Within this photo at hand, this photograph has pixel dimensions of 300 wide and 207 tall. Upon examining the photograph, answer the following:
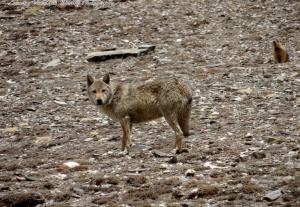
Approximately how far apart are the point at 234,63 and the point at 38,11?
56.7ft

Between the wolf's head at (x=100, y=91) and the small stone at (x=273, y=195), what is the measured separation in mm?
5772

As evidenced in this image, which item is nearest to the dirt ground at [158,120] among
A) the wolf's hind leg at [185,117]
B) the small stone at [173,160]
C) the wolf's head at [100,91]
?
the small stone at [173,160]

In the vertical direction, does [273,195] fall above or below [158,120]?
above

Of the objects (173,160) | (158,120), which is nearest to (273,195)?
(173,160)

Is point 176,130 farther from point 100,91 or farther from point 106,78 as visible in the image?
point 106,78

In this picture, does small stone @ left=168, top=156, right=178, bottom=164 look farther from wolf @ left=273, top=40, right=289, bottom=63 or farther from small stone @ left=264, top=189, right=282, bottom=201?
wolf @ left=273, top=40, right=289, bottom=63

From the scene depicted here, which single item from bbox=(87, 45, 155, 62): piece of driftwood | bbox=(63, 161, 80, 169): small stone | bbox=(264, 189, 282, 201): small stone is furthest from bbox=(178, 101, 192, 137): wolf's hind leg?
bbox=(87, 45, 155, 62): piece of driftwood

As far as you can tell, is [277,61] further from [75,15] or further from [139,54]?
[75,15]

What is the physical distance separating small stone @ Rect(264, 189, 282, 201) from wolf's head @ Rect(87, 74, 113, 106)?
18.9ft

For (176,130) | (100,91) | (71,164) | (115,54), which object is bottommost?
(115,54)

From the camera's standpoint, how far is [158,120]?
62.4 feet

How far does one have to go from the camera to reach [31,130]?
19.2 meters

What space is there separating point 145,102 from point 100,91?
4.03 ft

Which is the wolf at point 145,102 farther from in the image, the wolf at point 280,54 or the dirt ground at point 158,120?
the wolf at point 280,54
